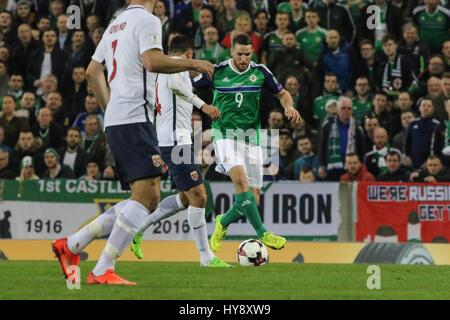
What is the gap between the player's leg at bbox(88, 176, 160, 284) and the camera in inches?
322

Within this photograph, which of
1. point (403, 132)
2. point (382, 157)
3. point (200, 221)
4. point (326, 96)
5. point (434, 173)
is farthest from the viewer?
point (326, 96)

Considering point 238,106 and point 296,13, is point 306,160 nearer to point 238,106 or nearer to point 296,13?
point 296,13

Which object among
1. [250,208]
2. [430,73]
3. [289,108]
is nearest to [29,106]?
[430,73]

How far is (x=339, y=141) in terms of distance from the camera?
55.0 feet

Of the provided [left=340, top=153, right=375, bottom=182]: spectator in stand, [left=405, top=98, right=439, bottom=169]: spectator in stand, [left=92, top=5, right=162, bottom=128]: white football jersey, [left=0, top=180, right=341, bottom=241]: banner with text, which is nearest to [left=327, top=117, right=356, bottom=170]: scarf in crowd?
[left=340, top=153, right=375, bottom=182]: spectator in stand

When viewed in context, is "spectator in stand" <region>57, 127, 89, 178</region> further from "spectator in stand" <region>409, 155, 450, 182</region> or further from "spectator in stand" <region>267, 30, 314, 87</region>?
"spectator in stand" <region>409, 155, 450, 182</region>

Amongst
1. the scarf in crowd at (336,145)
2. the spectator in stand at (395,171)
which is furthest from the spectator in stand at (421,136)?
the scarf in crowd at (336,145)

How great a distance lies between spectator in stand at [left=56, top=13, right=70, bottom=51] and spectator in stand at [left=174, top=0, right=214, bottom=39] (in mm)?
2322

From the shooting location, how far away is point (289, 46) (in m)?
18.1

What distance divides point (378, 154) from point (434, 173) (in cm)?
116

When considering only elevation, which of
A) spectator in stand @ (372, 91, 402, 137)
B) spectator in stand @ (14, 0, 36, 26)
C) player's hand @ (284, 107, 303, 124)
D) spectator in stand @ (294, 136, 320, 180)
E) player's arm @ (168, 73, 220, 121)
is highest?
spectator in stand @ (14, 0, 36, 26)

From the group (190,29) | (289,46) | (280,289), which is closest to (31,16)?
(190,29)

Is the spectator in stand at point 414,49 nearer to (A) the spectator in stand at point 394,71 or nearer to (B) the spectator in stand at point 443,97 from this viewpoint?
(A) the spectator in stand at point 394,71

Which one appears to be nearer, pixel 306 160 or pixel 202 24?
pixel 306 160
